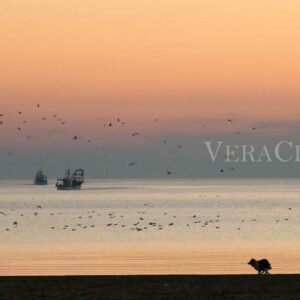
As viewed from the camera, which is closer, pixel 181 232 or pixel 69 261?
pixel 69 261

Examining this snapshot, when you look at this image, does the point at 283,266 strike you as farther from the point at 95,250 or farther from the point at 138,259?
the point at 95,250

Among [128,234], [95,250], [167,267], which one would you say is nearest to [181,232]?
[128,234]
